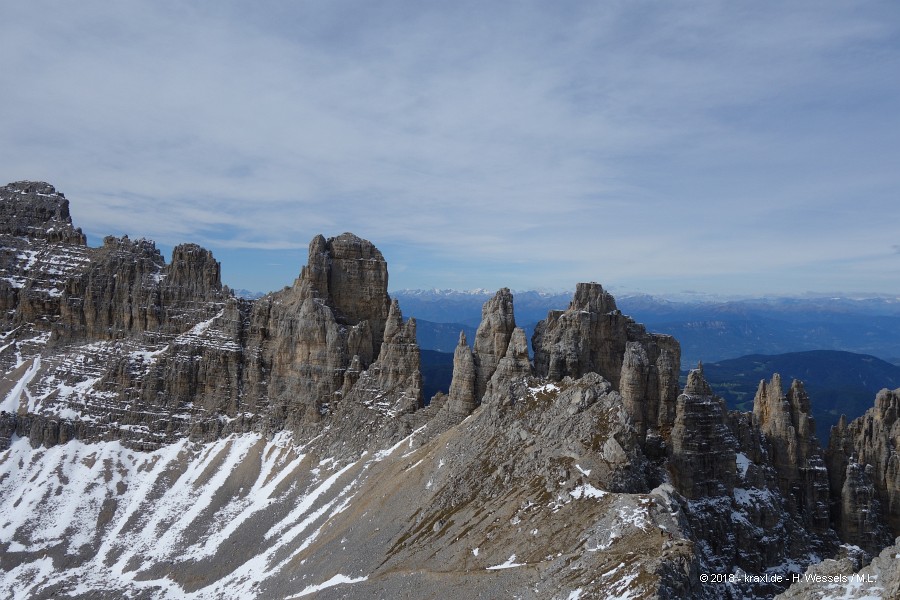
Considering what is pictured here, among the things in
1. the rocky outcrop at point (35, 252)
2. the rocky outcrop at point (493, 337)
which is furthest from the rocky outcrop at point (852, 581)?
the rocky outcrop at point (35, 252)

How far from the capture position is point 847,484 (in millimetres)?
88312

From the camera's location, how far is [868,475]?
300 ft

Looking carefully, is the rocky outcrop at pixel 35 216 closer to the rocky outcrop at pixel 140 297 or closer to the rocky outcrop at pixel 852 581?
→ the rocky outcrop at pixel 140 297

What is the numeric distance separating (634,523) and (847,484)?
50581mm

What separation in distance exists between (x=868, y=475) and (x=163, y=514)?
122 metres

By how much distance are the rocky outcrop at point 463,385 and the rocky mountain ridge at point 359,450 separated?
1.68 feet

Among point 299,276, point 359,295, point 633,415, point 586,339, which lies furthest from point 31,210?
point 633,415

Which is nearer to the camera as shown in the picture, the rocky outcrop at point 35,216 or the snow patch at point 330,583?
the snow patch at point 330,583

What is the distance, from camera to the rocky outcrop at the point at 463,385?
10462 centimetres

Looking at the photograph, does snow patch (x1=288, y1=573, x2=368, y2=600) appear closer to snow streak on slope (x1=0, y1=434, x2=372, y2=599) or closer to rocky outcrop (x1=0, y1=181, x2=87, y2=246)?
snow streak on slope (x1=0, y1=434, x2=372, y2=599)

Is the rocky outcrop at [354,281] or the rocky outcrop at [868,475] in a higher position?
the rocky outcrop at [354,281]

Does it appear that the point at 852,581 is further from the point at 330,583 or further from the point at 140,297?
the point at 140,297

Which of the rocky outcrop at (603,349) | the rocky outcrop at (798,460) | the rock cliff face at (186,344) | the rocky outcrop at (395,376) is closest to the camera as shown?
the rocky outcrop at (603,349)

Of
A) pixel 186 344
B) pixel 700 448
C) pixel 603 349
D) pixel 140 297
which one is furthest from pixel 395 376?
pixel 140 297
